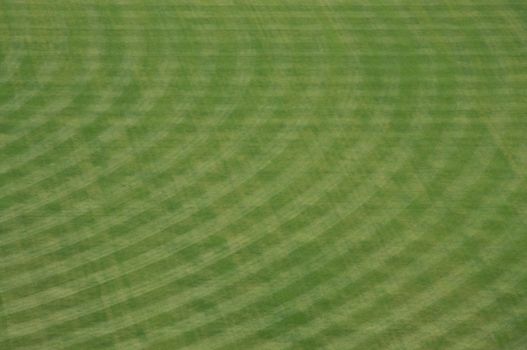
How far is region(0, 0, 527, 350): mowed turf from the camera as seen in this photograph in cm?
1667

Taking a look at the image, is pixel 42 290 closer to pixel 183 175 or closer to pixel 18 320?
pixel 18 320

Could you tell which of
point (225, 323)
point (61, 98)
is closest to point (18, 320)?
point (225, 323)

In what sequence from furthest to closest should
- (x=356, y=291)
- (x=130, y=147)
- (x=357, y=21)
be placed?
(x=357, y=21), (x=130, y=147), (x=356, y=291)

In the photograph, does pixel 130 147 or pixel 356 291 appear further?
pixel 130 147

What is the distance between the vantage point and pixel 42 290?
1678 cm

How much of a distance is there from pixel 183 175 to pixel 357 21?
8.14 metres

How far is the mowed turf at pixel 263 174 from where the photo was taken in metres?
16.7

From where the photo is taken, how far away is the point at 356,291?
1730 centimetres

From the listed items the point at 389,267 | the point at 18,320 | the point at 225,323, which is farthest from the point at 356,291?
the point at 18,320

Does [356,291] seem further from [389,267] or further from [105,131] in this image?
[105,131]

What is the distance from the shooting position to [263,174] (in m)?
19.9

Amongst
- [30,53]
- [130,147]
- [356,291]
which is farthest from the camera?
[30,53]

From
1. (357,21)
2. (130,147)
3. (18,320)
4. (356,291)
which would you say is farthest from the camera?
(357,21)

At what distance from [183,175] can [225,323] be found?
14.4ft
